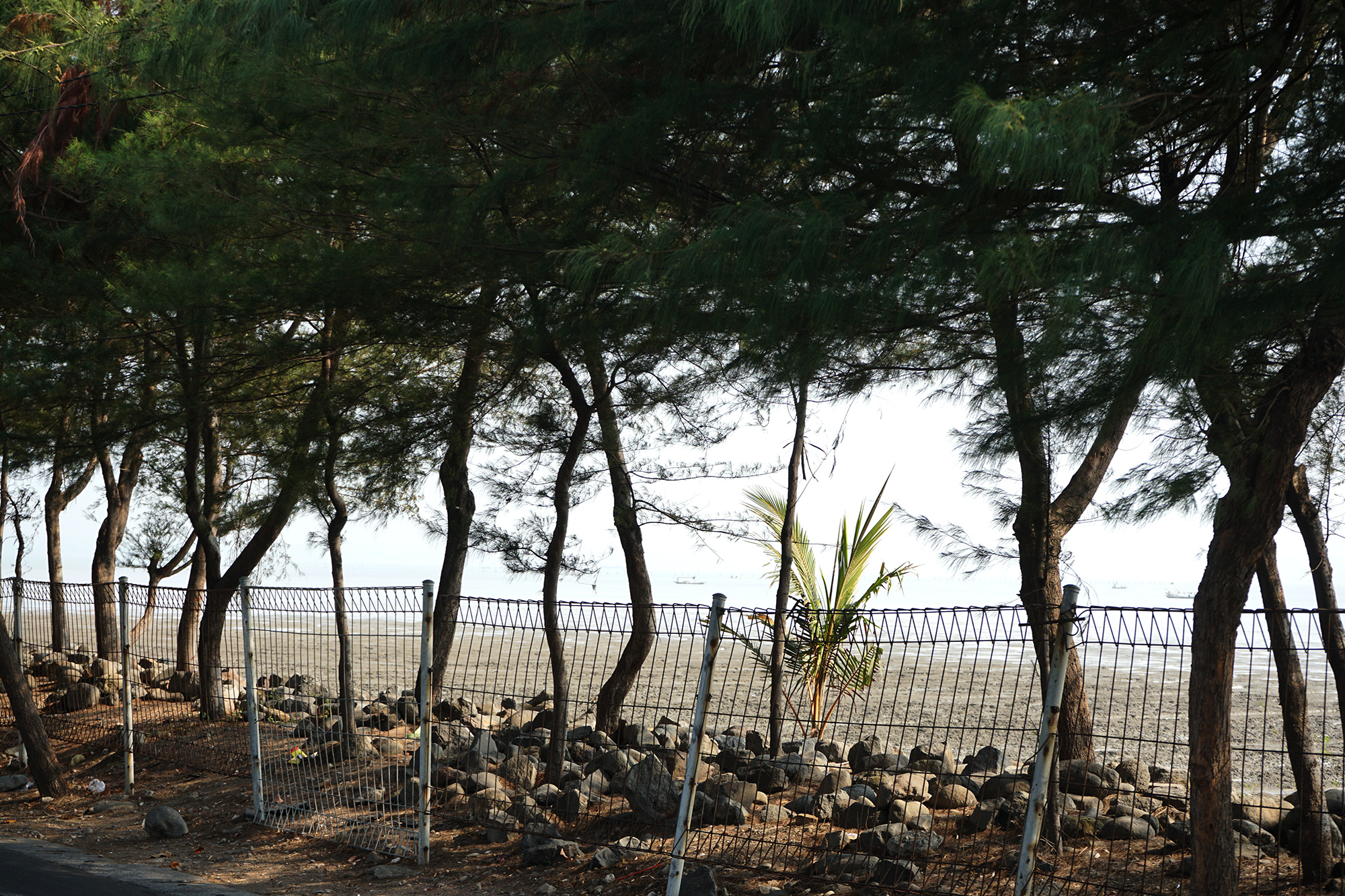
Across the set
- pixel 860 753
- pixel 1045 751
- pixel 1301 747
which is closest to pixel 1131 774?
pixel 860 753

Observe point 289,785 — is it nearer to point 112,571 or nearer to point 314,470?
point 314,470

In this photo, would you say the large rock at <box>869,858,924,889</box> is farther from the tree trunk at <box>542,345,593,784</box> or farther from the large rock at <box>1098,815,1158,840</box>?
the tree trunk at <box>542,345,593,784</box>

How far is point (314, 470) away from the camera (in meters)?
9.18

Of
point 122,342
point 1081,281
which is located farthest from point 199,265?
point 1081,281

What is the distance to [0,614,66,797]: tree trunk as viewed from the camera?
8477 millimetres

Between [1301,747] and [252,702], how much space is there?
6.57 meters

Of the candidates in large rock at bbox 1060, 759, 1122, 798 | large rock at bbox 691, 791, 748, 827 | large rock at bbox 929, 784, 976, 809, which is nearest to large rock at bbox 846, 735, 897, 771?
large rock at bbox 929, 784, 976, 809

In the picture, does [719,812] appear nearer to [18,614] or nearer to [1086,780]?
[1086,780]

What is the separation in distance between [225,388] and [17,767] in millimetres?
3941

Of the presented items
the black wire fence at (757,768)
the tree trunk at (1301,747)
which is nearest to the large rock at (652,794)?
the black wire fence at (757,768)

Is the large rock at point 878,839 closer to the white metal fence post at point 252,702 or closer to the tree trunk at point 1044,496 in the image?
the tree trunk at point 1044,496

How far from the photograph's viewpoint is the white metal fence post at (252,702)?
703 centimetres

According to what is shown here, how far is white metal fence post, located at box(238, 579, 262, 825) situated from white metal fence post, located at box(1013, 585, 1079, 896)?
511 cm

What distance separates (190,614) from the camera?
12188 mm
